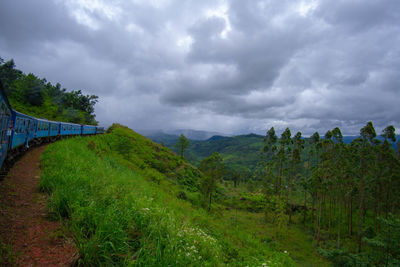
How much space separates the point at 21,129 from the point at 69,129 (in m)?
14.7

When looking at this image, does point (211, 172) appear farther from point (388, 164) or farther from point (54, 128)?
point (388, 164)

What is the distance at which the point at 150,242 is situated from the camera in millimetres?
3193

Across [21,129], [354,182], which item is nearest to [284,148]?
[354,182]

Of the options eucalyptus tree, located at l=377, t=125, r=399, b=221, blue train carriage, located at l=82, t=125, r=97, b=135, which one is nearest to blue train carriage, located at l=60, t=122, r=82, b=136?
blue train carriage, located at l=82, t=125, r=97, b=135

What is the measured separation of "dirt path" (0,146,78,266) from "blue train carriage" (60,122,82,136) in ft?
63.7

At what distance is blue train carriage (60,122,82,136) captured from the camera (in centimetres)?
2170

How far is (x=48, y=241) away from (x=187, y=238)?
266 centimetres

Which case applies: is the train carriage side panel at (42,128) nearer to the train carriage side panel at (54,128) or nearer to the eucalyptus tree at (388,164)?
the train carriage side panel at (54,128)

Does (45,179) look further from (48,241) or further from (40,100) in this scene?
(40,100)

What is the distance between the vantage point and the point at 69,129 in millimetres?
24062

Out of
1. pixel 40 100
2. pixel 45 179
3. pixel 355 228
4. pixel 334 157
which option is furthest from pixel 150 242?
pixel 40 100

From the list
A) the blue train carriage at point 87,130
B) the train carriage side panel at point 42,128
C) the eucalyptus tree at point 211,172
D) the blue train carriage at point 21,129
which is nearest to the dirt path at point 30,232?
the blue train carriage at point 21,129

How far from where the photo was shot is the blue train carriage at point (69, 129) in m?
21.7

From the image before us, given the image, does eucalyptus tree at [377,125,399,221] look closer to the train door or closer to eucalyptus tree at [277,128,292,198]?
eucalyptus tree at [277,128,292,198]
